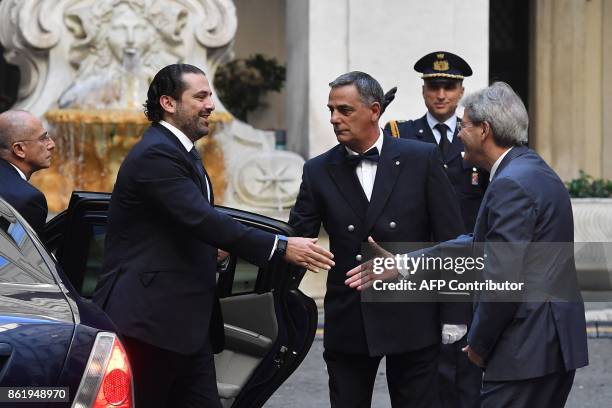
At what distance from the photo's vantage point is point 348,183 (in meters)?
6.30

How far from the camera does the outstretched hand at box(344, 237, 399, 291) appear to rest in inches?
235

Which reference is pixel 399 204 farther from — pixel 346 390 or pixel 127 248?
pixel 127 248

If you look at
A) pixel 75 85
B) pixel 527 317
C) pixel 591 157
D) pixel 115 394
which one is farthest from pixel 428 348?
pixel 591 157

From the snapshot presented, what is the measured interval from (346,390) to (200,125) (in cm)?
124

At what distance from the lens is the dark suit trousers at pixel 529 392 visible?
5.27 m

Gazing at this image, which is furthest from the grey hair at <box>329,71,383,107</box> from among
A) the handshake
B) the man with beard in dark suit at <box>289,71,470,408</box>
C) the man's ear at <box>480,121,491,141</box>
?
the man's ear at <box>480,121,491,141</box>

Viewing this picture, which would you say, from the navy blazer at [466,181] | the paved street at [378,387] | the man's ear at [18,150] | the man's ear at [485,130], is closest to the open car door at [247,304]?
the man's ear at [18,150]

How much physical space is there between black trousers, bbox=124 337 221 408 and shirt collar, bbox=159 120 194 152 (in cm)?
78

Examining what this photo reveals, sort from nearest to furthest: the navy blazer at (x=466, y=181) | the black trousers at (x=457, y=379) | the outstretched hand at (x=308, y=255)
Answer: the outstretched hand at (x=308, y=255), the black trousers at (x=457, y=379), the navy blazer at (x=466, y=181)

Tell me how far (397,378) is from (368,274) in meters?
0.57

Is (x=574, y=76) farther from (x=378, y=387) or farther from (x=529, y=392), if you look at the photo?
(x=529, y=392)

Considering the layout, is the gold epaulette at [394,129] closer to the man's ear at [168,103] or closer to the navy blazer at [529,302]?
the man's ear at [168,103]

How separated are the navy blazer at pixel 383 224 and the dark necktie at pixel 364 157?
2 cm

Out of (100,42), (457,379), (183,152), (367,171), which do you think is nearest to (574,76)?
(100,42)
